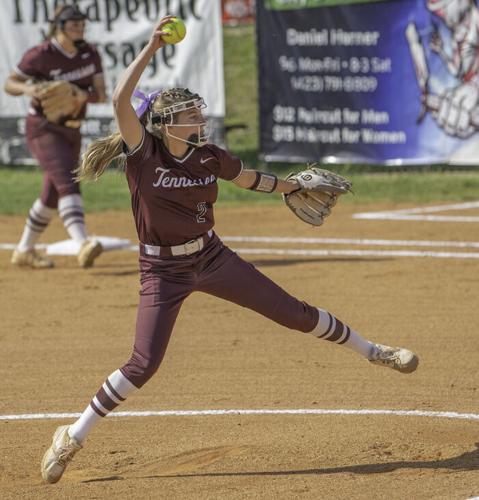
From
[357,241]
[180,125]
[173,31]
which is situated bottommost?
[357,241]

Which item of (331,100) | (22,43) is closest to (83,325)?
(331,100)

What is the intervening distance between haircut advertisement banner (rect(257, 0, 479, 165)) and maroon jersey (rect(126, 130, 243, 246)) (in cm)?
1019

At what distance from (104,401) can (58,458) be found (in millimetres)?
367

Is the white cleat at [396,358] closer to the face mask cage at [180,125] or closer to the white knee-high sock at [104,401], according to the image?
the white knee-high sock at [104,401]

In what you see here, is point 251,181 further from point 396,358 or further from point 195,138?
point 396,358

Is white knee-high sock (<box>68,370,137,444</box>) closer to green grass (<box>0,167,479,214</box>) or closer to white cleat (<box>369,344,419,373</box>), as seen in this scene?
white cleat (<box>369,344,419,373</box>)

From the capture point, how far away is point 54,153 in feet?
37.0

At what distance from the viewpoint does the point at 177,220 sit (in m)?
6.07

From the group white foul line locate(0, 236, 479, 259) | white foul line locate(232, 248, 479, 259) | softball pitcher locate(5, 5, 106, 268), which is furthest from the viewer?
white foul line locate(0, 236, 479, 259)

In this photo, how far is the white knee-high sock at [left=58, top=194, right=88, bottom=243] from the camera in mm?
11211

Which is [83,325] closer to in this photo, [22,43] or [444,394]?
[444,394]

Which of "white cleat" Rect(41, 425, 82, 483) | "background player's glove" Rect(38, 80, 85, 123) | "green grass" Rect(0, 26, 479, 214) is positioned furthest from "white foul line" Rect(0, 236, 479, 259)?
"white cleat" Rect(41, 425, 82, 483)

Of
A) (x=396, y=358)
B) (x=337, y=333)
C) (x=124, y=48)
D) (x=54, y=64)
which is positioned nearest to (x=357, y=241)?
(x=54, y=64)

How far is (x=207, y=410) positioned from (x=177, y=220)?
1.51 meters
